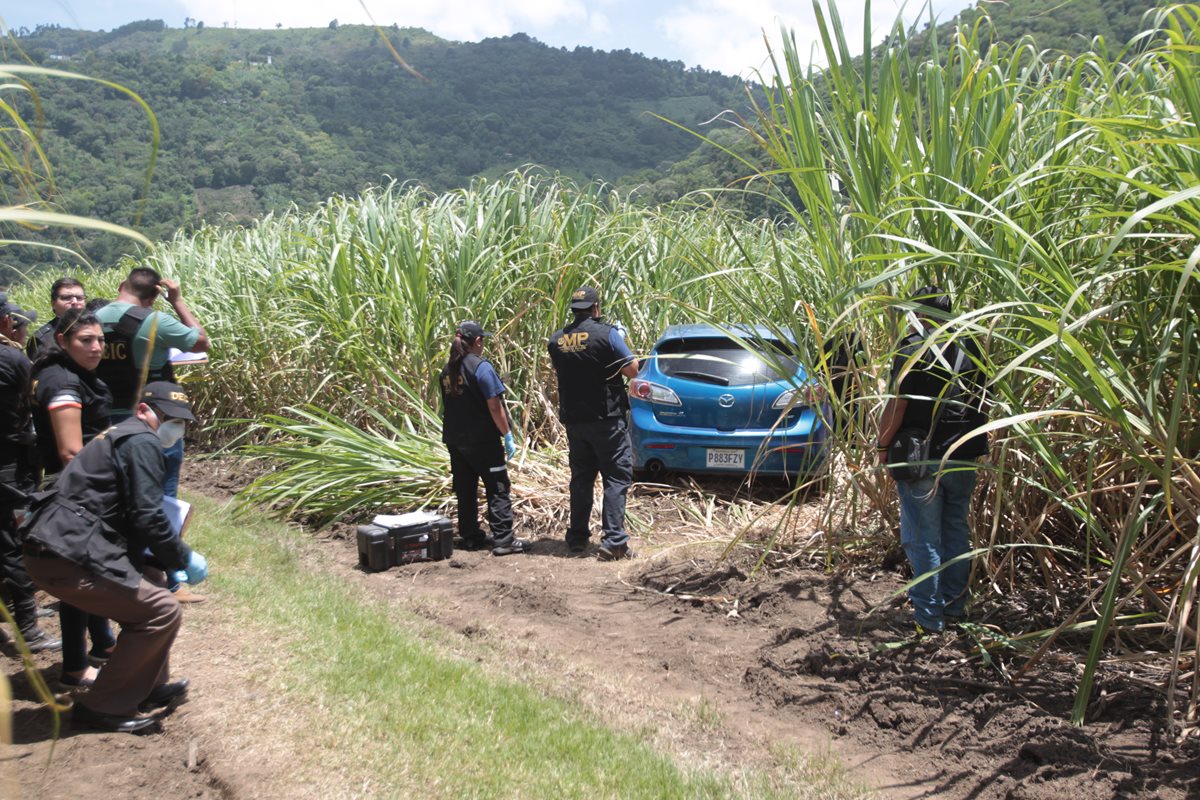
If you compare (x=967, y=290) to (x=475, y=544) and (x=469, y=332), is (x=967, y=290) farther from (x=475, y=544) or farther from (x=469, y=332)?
(x=475, y=544)

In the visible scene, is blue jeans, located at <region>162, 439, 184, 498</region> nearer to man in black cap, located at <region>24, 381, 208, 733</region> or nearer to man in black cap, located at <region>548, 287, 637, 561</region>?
man in black cap, located at <region>24, 381, 208, 733</region>

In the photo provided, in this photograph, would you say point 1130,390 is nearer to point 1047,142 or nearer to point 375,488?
point 1047,142

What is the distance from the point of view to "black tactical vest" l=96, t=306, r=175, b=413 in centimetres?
548

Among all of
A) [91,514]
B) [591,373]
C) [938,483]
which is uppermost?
[591,373]

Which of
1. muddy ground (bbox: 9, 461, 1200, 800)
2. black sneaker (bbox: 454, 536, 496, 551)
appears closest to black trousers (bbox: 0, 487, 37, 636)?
muddy ground (bbox: 9, 461, 1200, 800)

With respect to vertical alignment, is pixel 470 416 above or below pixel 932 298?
below

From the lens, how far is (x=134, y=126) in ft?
5.88

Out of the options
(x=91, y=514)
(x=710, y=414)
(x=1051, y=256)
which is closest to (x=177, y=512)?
(x=91, y=514)

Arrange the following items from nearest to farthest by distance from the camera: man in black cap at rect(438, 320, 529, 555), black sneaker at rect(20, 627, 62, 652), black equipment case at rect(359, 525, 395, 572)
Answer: black sneaker at rect(20, 627, 62, 652), black equipment case at rect(359, 525, 395, 572), man in black cap at rect(438, 320, 529, 555)

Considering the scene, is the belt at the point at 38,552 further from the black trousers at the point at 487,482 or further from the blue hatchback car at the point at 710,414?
the blue hatchback car at the point at 710,414

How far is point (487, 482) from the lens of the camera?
7.12 metres

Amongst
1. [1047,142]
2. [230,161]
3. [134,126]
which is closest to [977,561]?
[1047,142]

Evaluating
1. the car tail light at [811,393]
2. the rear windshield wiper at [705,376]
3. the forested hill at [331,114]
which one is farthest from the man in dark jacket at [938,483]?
the rear windshield wiper at [705,376]

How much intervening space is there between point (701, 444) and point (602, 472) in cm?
103
